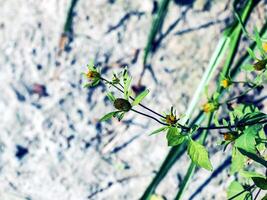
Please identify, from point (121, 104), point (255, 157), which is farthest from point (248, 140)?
point (121, 104)

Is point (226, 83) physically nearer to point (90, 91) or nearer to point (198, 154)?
point (198, 154)

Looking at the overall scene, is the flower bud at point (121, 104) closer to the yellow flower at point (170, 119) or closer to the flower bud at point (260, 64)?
the yellow flower at point (170, 119)

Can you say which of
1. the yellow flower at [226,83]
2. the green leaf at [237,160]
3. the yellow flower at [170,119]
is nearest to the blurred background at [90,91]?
the yellow flower at [226,83]

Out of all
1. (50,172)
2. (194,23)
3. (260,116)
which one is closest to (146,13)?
(194,23)

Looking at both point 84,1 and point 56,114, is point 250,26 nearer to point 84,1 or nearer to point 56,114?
point 84,1

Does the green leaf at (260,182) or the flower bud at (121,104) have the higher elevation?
the flower bud at (121,104)

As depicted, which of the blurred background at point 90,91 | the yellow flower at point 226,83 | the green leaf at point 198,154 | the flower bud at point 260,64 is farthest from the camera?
the blurred background at point 90,91

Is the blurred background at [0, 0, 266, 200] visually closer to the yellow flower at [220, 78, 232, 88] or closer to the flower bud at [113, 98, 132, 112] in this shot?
the yellow flower at [220, 78, 232, 88]
